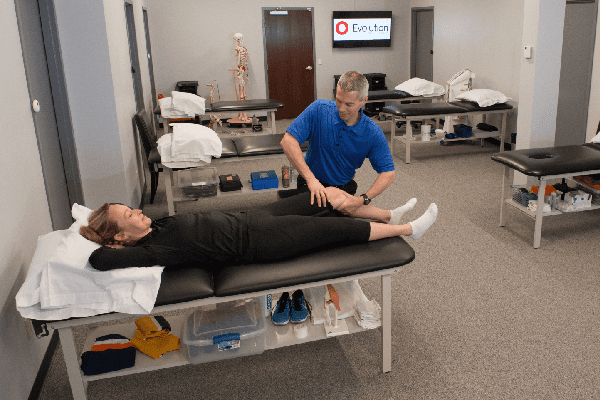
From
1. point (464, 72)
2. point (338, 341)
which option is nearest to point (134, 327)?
point (338, 341)

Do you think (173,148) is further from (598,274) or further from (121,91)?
(598,274)

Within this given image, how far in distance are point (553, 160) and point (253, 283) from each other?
2.29 m

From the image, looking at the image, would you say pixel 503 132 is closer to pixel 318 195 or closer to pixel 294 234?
pixel 318 195

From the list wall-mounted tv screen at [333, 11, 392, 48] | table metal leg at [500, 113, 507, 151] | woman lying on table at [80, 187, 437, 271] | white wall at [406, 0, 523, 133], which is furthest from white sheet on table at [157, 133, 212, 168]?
wall-mounted tv screen at [333, 11, 392, 48]

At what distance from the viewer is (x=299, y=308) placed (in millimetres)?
2049

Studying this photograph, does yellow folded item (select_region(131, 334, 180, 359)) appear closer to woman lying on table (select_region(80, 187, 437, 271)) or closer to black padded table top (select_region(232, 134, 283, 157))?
woman lying on table (select_region(80, 187, 437, 271))

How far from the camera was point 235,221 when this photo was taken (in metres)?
1.99

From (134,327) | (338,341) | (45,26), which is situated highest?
(45,26)

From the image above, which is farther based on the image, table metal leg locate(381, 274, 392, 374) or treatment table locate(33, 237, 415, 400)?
table metal leg locate(381, 274, 392, 374)

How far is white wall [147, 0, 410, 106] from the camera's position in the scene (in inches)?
302

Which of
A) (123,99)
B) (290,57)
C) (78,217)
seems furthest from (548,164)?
(290,57)

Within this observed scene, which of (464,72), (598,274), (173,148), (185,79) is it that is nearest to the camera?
(598,274)

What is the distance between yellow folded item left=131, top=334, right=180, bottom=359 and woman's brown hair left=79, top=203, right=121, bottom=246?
0.42 metres

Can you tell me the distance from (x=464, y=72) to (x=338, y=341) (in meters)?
4.97
